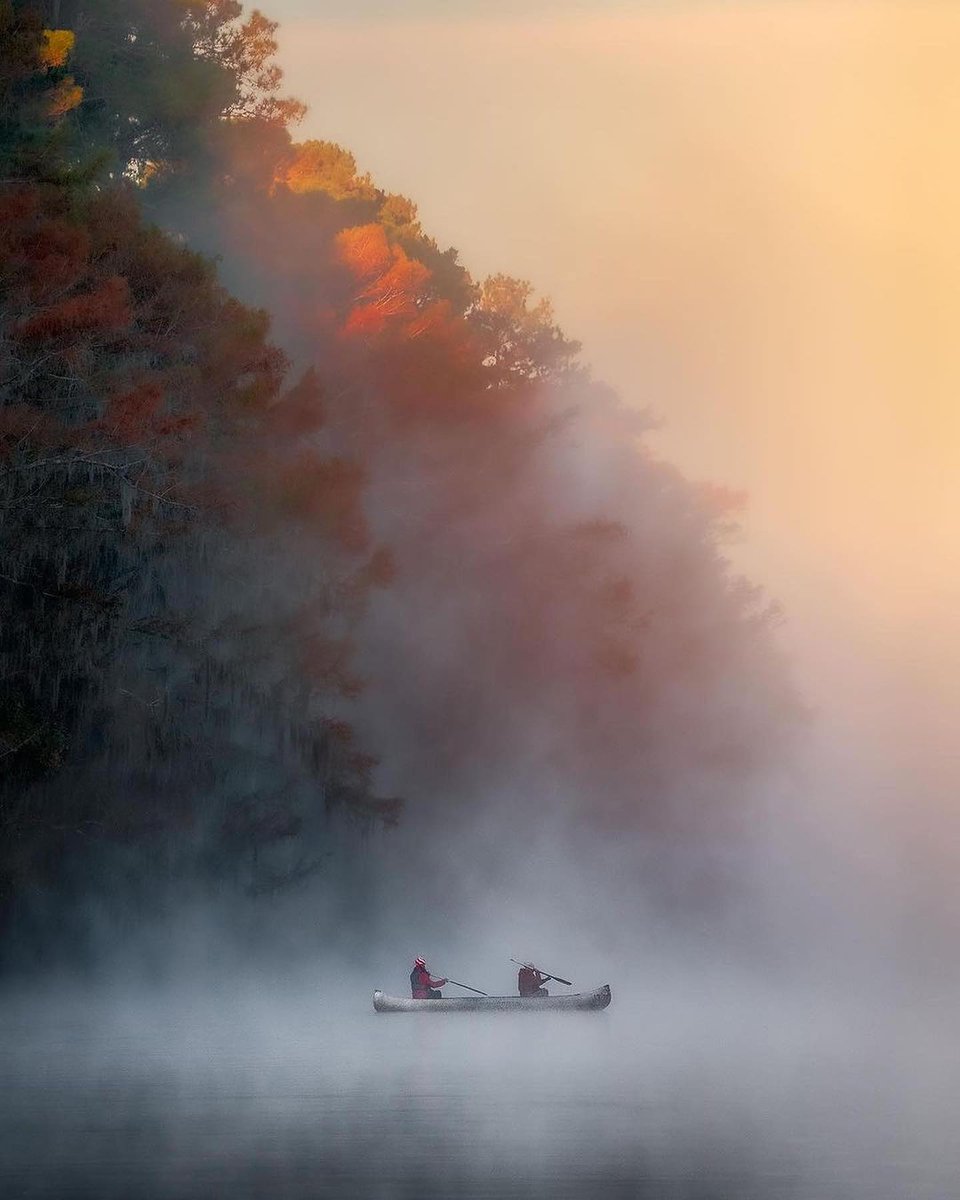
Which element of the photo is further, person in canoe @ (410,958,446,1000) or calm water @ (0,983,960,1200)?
person in canoe @ (410,958,446,1000)

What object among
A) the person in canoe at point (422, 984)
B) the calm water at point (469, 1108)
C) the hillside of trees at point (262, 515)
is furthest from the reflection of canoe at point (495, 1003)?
the hillside of trees at point (262, 515)

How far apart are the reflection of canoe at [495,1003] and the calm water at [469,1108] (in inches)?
61.4

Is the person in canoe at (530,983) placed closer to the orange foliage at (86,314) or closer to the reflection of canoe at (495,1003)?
the reflection of canoe at (495,1003)

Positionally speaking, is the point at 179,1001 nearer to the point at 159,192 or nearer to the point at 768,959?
the point at 159,192

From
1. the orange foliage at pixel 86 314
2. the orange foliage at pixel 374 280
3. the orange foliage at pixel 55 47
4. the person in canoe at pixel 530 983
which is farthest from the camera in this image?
the orange foliage at pixel 374 280

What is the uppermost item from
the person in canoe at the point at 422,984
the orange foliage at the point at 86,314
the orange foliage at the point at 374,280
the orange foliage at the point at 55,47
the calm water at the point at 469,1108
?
the orange foliage at the point at 374,280

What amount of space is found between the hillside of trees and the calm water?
4.49m

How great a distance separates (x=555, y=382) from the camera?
5266 cm

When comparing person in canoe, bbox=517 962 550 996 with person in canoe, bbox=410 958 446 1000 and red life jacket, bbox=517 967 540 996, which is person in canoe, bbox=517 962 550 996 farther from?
person in canoe, bbox=410 958 446 1000

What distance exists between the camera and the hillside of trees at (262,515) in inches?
1016

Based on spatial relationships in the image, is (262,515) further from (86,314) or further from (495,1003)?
(495,1003)

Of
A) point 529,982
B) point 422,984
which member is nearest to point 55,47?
point 422,984

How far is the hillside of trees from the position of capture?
25.8 meters

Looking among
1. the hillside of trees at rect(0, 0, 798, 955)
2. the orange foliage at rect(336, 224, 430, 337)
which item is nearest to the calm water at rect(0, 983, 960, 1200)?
the hillside of trees at rect(0, 0, 798, 955)
